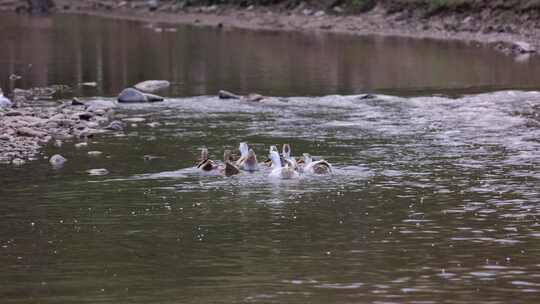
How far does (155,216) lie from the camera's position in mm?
13727

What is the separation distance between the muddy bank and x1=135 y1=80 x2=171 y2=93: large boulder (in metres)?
12.2

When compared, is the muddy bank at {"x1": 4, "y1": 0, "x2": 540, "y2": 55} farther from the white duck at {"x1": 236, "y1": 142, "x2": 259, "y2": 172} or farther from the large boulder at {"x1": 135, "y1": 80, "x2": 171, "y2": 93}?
the white duck at {"x1": 236, "y1": 142, "x2": 259, "y2": 172}

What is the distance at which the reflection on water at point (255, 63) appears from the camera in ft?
93.8

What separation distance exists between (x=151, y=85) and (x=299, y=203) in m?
14.4

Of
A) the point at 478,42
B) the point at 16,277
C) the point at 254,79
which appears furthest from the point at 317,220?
the point at 478,42

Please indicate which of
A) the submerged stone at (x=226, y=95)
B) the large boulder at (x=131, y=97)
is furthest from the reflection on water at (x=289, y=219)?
the submerged stone at (x=226, y=95)

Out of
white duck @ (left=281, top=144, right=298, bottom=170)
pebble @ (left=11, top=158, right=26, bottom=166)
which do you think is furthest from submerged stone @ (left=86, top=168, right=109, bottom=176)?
white duck @ (left=281, top=144, right=298, bottom=170)

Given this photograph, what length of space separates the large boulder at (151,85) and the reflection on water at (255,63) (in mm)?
375

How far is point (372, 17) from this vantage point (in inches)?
1882

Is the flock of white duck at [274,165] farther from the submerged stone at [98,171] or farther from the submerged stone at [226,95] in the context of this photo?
the submerged stone at [226,95]

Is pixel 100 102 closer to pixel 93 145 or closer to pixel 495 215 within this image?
pixel 93 145

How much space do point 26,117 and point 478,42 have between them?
21.1 meters

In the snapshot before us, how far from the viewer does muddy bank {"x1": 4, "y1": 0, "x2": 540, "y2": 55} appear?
133ft

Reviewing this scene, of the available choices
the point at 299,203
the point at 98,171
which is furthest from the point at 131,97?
the point at 299,203
